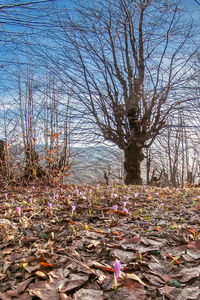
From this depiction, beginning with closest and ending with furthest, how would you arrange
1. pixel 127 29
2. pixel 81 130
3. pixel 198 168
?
pixel 127 29, pixel 81 130, pixel 198 168

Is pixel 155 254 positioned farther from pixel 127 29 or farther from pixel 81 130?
pixel 127 29

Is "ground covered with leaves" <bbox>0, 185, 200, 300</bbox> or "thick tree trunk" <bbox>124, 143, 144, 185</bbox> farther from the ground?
"thick tree trunk" <bbox>124, 143, 144, 185</bbox>

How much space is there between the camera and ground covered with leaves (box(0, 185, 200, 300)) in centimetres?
139

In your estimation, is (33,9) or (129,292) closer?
(129,292)

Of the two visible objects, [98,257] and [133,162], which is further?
[133,162]

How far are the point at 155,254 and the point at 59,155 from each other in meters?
5.89

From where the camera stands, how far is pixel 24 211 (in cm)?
325

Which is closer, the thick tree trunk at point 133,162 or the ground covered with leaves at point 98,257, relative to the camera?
the ground covered with leaves at point 98,257

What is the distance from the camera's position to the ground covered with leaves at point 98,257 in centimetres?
139

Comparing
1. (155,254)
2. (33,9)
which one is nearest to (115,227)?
(155,254)

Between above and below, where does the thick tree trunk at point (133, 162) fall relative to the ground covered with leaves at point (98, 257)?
above

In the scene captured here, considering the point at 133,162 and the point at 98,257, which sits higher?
the point at 133,162

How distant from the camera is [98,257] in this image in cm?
179

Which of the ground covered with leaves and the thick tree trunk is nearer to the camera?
the ground covered with leaves
